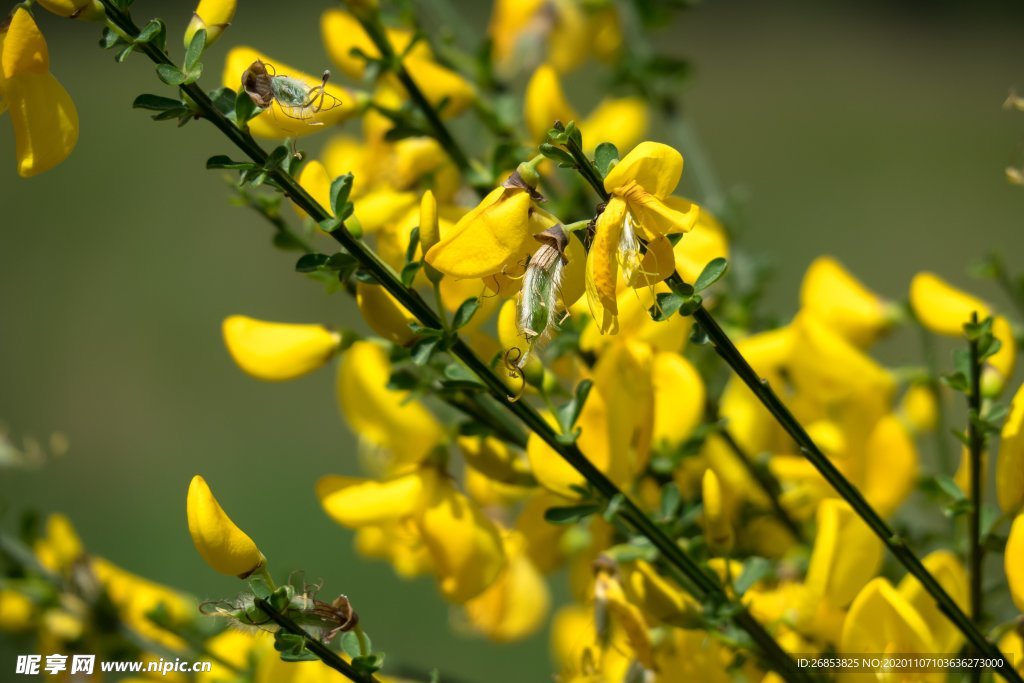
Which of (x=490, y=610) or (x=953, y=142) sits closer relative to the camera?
(x=490, y=610)

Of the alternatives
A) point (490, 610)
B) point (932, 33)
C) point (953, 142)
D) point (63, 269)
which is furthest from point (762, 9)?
point (490, 610)

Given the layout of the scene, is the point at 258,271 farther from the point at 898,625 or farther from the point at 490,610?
the point at 898,625

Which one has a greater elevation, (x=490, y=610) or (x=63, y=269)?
(x=63, y=269)

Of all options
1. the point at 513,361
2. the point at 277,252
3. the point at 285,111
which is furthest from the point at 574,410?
the point at 277,252

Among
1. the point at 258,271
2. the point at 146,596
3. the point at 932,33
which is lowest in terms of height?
the point at 146,596

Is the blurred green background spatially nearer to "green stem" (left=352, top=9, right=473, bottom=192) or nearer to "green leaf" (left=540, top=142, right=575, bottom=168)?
"green stem" (left=352, top=9, right=473, bottom=192)

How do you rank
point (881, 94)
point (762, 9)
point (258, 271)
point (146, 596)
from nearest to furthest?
point (146, 596) < point (258, 271) < point (881, 94) < point (762, 9)

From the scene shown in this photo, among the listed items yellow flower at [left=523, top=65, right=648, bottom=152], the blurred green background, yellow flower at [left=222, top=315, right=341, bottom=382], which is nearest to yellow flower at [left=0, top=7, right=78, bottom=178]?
yellow flower at [left=222, top=315, right=341, bottom=382]

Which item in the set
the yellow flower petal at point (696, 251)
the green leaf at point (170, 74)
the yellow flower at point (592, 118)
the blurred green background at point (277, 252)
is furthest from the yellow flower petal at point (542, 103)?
the blurred green background at point (277, 252)

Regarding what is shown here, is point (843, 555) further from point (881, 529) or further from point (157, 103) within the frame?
point (157, 103)
